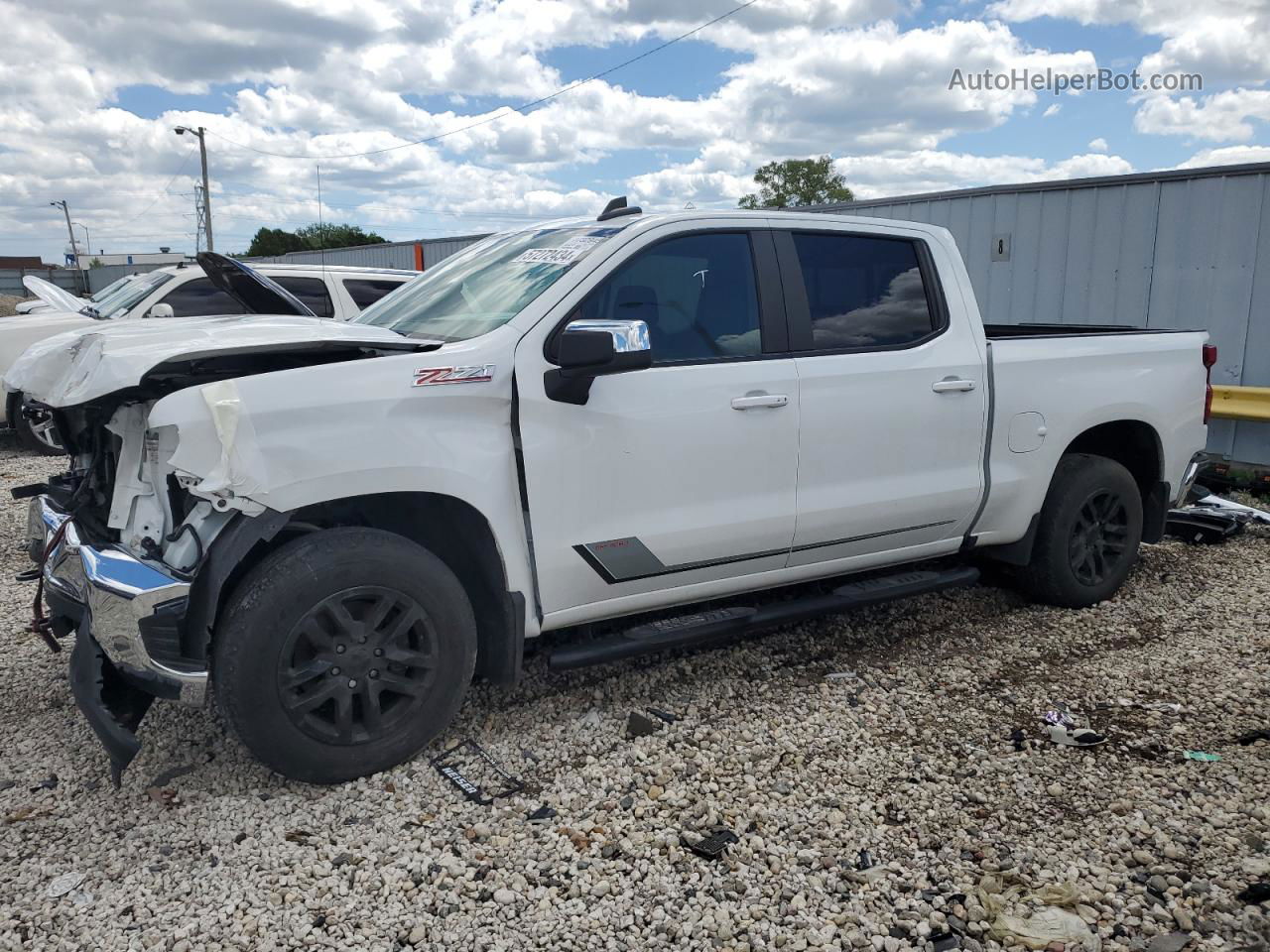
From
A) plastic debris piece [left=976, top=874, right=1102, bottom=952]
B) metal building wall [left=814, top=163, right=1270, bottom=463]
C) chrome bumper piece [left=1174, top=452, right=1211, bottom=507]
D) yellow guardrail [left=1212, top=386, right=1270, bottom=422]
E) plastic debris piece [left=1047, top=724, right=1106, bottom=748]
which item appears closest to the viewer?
plastic debris piece [left=976, top=874, right=1102, bottom=952]

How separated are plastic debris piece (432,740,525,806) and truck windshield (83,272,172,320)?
707 cm

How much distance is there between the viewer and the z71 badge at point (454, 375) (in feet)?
10.5

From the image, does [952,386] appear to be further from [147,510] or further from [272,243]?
[272,243]

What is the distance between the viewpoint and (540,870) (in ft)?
9.42

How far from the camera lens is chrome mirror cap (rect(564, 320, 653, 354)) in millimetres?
3238

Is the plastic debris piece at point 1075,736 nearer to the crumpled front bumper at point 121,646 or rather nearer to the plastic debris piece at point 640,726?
the plastic debris piece at point 640,726

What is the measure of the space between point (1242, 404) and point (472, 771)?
7401 mm

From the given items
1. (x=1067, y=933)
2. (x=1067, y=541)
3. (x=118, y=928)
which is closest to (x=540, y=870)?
(x=118, y=928)

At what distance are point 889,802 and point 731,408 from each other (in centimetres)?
150

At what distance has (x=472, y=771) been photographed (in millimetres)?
3426

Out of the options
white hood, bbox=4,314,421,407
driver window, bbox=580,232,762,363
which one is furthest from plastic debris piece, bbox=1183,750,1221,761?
white hood, bbox=4,314,421,407

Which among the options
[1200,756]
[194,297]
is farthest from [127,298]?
[1200,756]

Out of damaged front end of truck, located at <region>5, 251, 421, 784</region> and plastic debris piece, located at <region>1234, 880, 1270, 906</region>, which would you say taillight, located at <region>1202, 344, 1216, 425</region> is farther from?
damaged front end of truck, located at <region>5, 251, 421, 784</region>

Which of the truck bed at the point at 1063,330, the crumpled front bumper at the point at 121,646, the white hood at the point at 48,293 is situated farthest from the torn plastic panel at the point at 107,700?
the white hood at the point at 48,293
